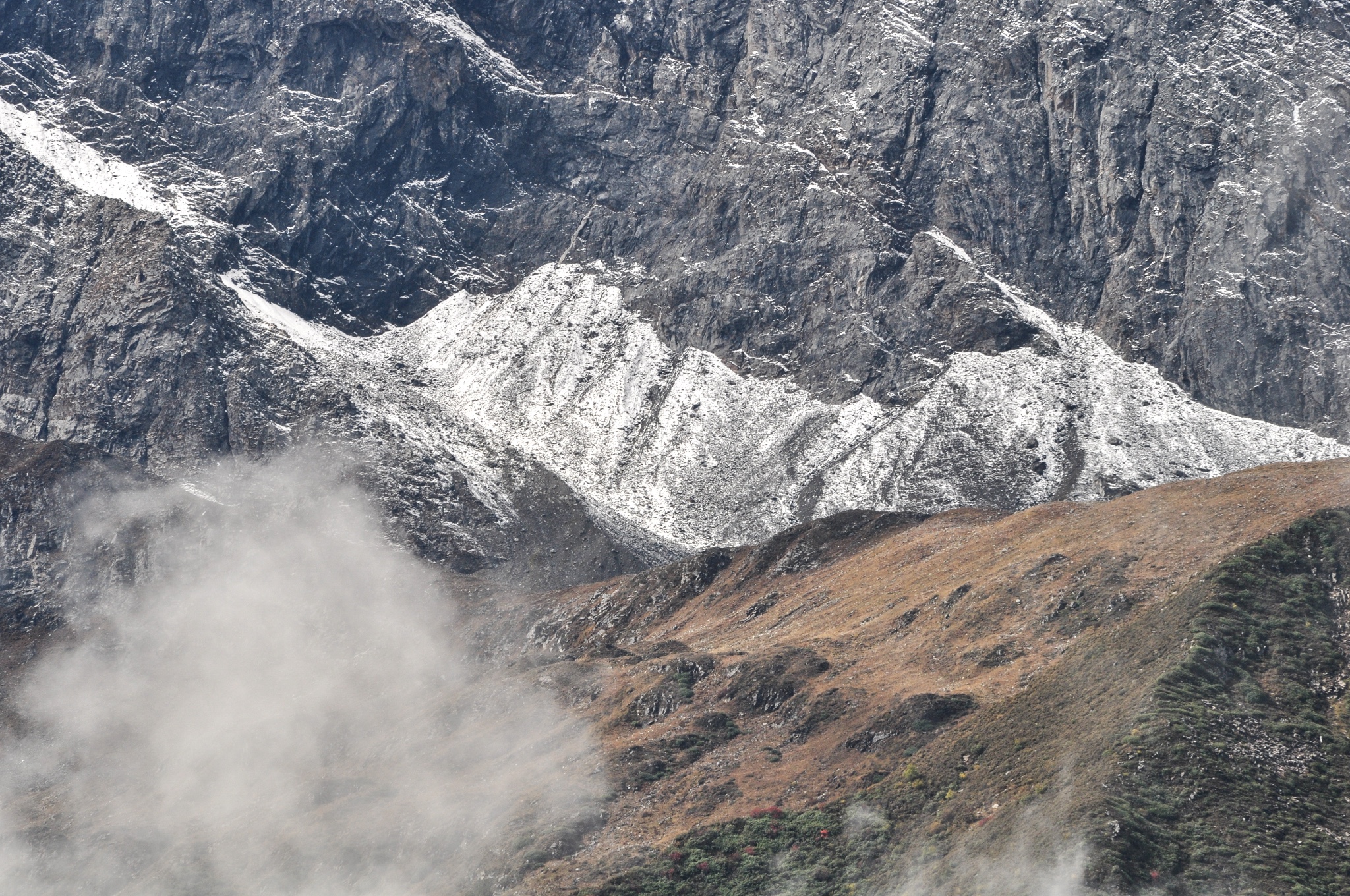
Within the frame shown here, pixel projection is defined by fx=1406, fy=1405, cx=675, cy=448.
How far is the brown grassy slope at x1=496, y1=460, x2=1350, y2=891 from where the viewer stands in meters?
60.4

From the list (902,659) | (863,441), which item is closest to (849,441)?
(863,441)

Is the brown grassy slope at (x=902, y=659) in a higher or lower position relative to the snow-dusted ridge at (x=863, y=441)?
higher

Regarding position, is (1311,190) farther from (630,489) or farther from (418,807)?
(418,807)

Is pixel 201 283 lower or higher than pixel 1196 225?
lower

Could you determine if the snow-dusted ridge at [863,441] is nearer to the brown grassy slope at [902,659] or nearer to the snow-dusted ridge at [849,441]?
the snow-dusted ridge at [849,441]

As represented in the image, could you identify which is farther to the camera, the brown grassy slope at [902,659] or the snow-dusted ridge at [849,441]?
the snow-dusted ridge at [849,441]

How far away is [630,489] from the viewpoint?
18225cm

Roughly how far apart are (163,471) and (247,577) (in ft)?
97.0

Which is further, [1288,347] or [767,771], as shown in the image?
[1288,347]

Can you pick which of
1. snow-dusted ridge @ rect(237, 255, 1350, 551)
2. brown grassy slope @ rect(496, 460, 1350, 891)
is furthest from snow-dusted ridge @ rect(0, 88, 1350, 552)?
brown grassy slope @ rect(496, 460, 1350, 891)

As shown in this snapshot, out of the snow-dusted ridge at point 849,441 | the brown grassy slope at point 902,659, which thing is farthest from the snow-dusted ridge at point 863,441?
the brown grassy slope at point 902,659

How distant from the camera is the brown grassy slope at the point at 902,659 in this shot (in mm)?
60438

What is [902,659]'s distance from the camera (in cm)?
7625

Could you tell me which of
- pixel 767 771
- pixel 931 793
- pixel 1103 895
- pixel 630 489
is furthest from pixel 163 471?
pixel 1103 895
